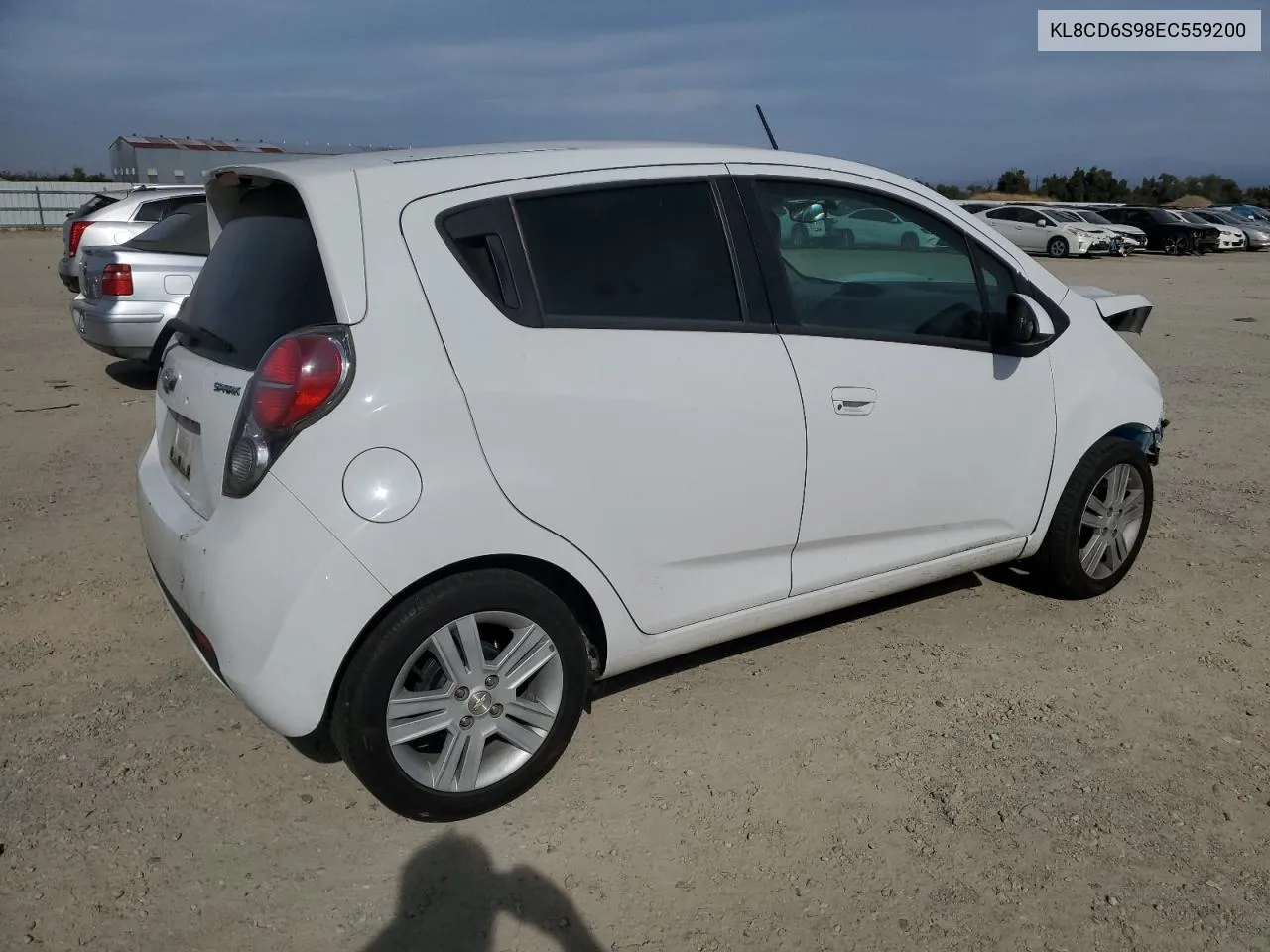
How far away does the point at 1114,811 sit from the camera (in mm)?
3113

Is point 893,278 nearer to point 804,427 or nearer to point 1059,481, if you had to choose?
point 804,427

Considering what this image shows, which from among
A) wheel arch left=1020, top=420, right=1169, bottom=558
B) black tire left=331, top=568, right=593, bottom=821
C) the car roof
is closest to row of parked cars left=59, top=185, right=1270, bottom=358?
the car roof

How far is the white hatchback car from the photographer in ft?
8.99

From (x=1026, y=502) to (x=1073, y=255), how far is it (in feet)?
95.6

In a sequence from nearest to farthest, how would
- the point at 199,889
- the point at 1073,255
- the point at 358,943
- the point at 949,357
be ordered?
the point at 358,943, the point at 199,889, the point at 949,357, the point at 1073,255

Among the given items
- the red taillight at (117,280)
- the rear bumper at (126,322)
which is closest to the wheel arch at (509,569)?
the rear bumper at (126,322)

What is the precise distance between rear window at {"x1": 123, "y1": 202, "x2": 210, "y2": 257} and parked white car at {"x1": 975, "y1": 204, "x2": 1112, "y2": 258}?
24747mm

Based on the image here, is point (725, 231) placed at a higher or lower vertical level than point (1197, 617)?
higher

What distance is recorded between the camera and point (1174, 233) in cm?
3334

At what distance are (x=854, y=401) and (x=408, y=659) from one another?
167cm

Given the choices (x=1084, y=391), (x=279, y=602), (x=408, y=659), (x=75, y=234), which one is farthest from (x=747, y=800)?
(x=75, y=234)

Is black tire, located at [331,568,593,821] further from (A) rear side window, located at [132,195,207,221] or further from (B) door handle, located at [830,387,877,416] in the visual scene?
(A) rear side window, located at [132,195,207,221]

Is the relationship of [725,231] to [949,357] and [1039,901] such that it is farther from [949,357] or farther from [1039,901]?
[1039,901]

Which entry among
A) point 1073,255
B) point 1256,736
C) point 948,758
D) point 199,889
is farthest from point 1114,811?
point 1073,255
